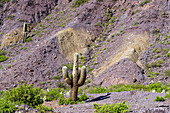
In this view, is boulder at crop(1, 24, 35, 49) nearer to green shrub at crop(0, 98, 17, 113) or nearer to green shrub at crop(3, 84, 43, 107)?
green shrub at crop(3, 84, 43, 107)

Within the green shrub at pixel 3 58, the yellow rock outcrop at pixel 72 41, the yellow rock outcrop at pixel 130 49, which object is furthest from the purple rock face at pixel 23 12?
the yellow rock outcrop at pixel 130 49

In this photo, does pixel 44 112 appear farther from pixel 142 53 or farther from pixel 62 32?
pixel 62 32

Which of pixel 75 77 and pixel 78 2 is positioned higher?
pixel 78 2

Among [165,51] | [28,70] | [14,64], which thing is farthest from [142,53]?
[14,64]

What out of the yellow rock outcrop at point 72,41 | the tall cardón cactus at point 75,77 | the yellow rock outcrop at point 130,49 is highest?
the yellow rock outcrop at point 72,41

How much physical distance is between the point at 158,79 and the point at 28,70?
41.1 ft

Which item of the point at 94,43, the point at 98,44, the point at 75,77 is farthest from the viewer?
the point at 94,43

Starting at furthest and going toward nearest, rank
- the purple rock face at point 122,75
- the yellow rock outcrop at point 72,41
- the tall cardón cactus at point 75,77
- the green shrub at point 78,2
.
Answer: the green shrub at point 78,2 < the yellow rock outcrop at point 72,41 < the purple rock face at point 122,75 < the tall cardón cactus at point 75,77

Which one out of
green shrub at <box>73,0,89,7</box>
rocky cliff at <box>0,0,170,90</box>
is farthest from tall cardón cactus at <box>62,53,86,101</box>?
green shrub at <box>73,0,89,7</box>

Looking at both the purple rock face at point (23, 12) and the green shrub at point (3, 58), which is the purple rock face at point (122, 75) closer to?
the green shrub at point (3, 58)

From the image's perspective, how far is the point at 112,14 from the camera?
31891 millimetres

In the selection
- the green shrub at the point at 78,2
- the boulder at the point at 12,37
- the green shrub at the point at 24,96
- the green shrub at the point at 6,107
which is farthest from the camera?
the green shrub at the point at 78,2

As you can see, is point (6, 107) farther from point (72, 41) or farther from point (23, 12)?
point (23, 12)

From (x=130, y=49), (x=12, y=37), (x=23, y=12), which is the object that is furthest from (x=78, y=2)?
(x=130, y=49)
